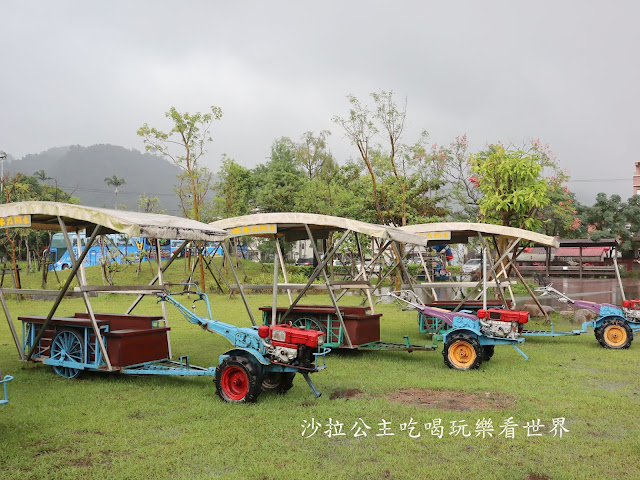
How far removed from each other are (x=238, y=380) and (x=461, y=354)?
4.17 metres

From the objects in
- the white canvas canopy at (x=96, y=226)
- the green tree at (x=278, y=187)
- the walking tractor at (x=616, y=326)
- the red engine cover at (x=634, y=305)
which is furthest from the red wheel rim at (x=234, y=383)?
the green tree at (x=278, y=187)

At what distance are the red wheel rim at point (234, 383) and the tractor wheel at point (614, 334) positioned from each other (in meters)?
8.25

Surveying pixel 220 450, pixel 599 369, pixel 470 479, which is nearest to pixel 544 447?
pixel 470 479

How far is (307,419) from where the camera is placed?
6.50m

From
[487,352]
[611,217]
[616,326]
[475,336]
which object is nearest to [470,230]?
[487,352]

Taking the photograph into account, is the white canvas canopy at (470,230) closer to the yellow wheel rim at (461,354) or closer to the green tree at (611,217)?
the yellow wheel rim at (461,354)

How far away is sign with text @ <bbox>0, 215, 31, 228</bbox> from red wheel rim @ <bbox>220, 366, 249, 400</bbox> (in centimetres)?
378

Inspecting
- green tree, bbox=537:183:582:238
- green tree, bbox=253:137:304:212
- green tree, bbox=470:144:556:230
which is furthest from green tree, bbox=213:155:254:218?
green tree, bbox=537:183:582:238

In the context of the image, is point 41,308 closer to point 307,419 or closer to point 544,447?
point 307,419

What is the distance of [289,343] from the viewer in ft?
23.4

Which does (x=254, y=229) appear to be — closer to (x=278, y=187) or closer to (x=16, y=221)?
(x=16, y=221)

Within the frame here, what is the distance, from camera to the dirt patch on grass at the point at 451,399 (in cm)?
711

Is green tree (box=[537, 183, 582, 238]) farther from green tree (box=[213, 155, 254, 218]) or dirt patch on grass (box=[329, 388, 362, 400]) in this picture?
dirt patch on grass (box=[329, 388, 362, 400])

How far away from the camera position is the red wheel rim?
7.14m
